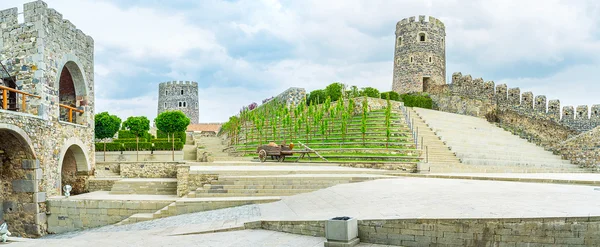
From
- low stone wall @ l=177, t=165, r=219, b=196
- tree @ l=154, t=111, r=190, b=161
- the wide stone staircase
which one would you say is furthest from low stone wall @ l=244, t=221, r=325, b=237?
tree @ l=154, t=111, r=190, b=161

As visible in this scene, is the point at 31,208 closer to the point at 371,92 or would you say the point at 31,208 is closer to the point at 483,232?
→ the point at 483,232

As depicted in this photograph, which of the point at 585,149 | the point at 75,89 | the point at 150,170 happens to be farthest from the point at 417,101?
the point at 75,89

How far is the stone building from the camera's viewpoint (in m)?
11.7

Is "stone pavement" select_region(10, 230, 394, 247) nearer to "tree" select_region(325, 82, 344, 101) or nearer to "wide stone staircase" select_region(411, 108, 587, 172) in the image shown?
"wide stone staircase" select_region(411, 108, 587, 172)

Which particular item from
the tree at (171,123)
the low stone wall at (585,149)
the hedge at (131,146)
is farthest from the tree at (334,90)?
the low stone wall at (585,149)

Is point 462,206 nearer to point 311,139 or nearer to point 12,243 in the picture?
point 12,243

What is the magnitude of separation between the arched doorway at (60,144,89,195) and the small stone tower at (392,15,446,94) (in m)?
25.8

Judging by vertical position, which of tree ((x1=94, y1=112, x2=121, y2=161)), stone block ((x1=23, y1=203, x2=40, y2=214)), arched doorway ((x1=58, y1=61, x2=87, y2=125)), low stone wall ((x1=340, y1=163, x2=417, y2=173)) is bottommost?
stone block ((x1=23, y1=203, x2=40, y2=214))

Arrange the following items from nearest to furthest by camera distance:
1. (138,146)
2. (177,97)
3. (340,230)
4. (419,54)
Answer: (340,230), (138,146), (419,54), (177,97)

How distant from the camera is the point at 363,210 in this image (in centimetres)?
663

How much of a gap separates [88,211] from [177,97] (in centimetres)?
4156

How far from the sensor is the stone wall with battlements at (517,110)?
22812 mm

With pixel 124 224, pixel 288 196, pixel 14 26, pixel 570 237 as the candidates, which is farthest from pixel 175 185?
pixel 570 237

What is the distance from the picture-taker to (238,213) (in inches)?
330
